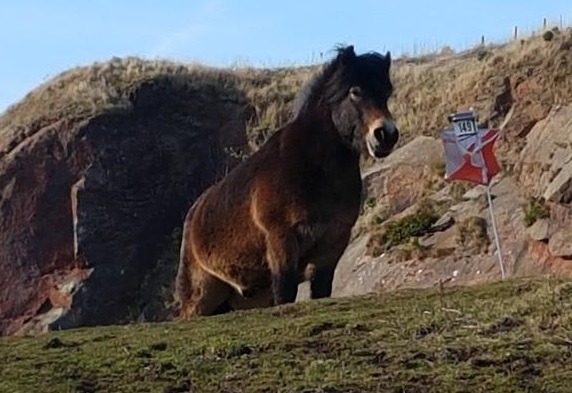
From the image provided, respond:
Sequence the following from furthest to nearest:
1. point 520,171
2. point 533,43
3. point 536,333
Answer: point 533,43
point 520,171
point 536,333

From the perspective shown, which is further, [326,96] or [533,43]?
[533,43]

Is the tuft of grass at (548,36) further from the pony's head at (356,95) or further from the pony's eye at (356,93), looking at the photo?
the pony's eye at (356,93)

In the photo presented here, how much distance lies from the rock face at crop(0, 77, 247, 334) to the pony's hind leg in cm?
1652

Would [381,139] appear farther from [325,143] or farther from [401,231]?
[401,231]

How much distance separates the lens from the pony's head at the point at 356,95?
11.7m

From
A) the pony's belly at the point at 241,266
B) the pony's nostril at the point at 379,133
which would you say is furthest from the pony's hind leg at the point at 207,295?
the pony's nostril at the point at 379,133

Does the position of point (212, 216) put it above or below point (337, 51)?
below

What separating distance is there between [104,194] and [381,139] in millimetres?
21101

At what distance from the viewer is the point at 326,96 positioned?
40.0 ft

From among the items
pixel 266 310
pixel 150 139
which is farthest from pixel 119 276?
pixel 266 310

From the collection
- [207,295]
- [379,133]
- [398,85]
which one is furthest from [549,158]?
[379,133]

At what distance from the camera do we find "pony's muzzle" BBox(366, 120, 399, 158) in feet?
37.0

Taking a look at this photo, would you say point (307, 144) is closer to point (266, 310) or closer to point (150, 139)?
point (266, 310)

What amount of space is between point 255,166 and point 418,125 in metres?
17.2
